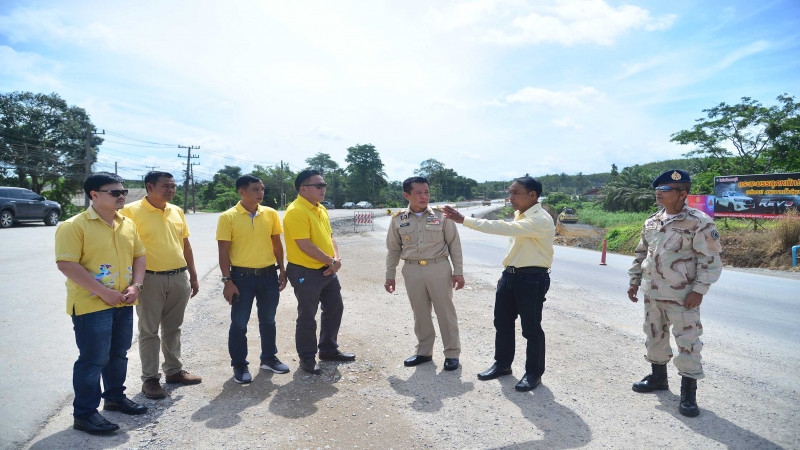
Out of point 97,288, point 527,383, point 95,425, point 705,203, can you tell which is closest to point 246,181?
point 97,288

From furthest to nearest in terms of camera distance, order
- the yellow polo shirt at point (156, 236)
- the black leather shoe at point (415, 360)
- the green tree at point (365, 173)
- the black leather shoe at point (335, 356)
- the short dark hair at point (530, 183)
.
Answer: the green tree at point (365, 173), the black leather shoe at point (335, 356), the black leather shoe at point (415, 360), the short dark hair at point (530, 183), the yellow polo shirt at point (156, 236)

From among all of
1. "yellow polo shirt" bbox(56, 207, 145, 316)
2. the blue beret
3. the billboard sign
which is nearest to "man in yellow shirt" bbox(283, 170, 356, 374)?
"yellow polo shirt" bbox(56, 207, 145, 316)

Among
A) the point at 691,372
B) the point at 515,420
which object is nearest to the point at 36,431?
the point at 515,420

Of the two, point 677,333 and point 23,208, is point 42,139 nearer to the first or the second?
point 23,208

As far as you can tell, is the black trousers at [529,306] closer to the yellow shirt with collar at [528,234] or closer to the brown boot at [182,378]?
the yellow shirt with collar at [528,234]

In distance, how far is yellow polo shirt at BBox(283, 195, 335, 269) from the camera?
4004 mm

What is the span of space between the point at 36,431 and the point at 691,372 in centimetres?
471

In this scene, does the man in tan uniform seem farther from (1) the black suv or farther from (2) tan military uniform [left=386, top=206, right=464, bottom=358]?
(1) the black suv

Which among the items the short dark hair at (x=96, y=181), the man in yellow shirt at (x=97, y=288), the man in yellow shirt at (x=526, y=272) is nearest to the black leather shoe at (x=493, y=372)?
the man in yellow shirt at (x=526, y=272)

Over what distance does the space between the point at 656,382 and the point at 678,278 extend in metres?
0.93

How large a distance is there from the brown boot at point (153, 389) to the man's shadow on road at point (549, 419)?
2742mm

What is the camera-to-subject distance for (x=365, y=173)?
7912 centimetres

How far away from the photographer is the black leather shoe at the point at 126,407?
129 inches

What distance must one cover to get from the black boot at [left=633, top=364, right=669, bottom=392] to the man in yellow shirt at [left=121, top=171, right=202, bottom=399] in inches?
151
